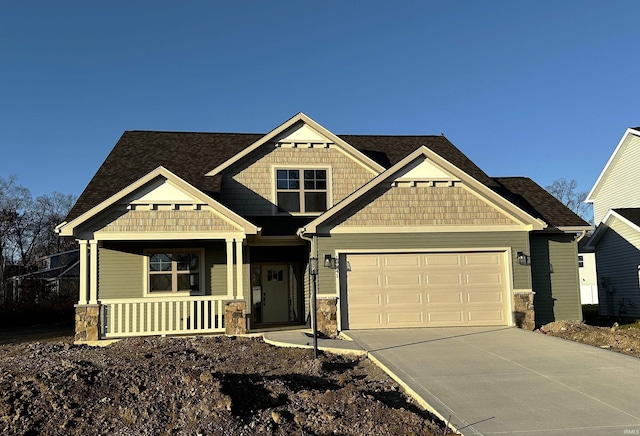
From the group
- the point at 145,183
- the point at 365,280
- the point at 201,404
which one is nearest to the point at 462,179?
the point at 365,280

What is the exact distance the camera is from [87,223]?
13039mm

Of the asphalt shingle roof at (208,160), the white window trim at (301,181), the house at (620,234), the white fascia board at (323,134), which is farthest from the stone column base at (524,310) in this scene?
the house at (620,234)

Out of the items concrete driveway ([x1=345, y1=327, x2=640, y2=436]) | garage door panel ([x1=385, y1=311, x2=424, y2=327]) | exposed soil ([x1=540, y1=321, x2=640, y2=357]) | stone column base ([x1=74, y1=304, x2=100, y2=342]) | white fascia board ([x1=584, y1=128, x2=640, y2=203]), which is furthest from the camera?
white fascia board ([x1=584, y1=128, x2=640, y2=203])

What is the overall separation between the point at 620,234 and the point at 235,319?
53.7 feet

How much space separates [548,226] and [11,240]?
4152 centimetres

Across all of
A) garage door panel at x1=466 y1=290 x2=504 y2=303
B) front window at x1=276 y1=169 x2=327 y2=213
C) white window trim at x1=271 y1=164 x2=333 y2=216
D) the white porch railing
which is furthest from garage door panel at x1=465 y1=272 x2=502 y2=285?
the white porch railing

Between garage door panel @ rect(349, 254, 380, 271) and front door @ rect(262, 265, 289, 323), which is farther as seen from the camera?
front door @ rect(262, 265, 289, 323)

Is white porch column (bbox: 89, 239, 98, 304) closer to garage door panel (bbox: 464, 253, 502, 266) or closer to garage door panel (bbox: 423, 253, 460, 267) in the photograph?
garage door panel (bbox: 423, 253, 460, 267)

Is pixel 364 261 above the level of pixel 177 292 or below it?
above

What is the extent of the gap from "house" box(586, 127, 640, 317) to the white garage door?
9.22 metres

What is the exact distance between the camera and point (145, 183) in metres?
13.1

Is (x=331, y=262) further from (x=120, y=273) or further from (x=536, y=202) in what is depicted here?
(x=536, y=202)

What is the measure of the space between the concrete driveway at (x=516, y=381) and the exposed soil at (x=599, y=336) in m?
0.54

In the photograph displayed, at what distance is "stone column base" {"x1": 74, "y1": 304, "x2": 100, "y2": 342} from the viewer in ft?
42.4
